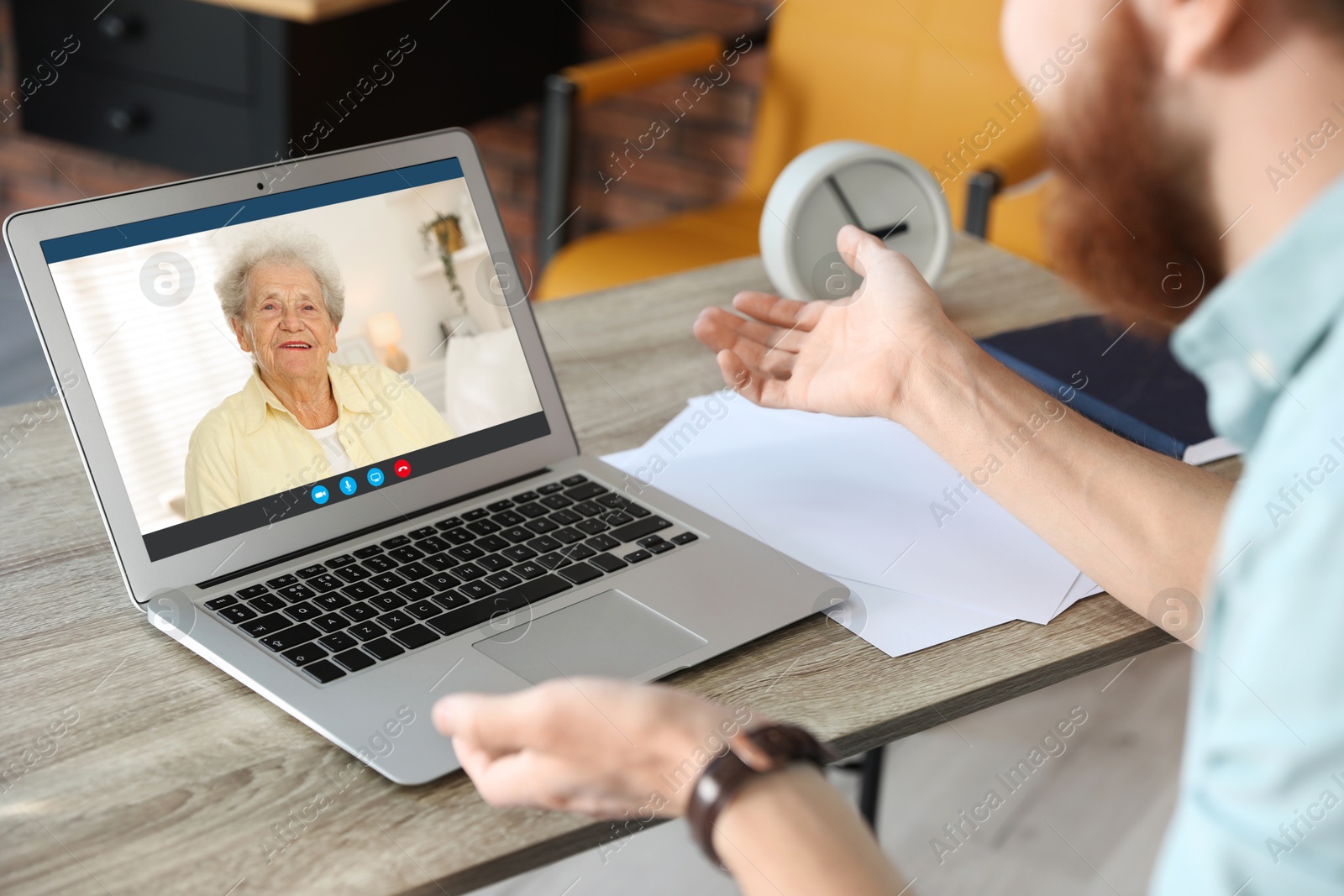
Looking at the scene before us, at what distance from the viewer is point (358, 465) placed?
2.71ft

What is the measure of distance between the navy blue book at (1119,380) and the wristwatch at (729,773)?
52 cm

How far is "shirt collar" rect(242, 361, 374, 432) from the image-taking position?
792 mm

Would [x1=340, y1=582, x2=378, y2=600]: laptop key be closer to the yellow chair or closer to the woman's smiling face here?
the woman's smiling face

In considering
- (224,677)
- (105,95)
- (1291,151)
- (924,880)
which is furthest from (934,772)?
(105,95)

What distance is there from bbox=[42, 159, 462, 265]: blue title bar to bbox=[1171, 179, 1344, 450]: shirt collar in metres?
0.56

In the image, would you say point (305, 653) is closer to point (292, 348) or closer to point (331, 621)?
point (331, 621)

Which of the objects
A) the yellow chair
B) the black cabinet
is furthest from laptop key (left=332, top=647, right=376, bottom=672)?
the black cabinet

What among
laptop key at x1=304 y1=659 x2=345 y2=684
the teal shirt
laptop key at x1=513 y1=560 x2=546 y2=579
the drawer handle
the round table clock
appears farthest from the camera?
the drawer handle

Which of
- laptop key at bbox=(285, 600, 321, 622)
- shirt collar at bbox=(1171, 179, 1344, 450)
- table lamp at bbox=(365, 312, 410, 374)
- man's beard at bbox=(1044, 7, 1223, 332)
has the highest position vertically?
table lamp at bbox=(365, 312, 410, 374)

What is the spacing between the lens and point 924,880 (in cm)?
157

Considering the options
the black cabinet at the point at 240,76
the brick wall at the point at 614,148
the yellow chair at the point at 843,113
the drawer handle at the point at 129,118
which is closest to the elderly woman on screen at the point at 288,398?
the yellow chair at the point at 843,113

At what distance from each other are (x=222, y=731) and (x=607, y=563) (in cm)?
26

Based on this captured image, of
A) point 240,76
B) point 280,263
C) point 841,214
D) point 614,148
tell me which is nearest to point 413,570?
point 280,263

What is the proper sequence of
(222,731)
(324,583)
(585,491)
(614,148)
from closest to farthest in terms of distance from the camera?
(222,731) → (324,583) → (585,491) → (614,148)
